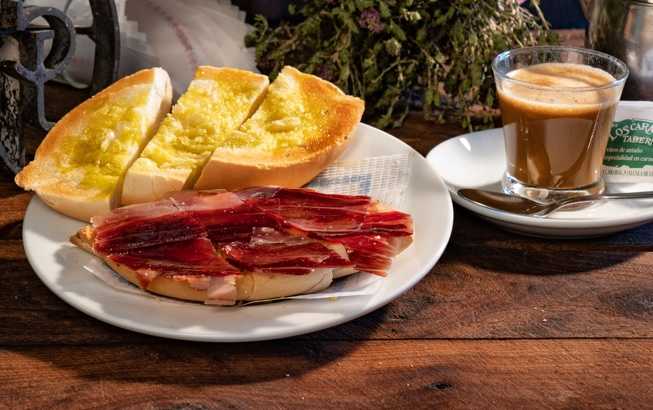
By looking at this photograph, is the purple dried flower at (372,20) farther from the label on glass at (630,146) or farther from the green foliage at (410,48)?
the label on glass at (630,146)

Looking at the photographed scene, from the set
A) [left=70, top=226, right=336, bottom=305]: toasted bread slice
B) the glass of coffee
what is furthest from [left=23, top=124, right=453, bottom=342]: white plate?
the glass of coffee

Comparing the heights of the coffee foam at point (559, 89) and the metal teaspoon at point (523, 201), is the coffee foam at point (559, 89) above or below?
above

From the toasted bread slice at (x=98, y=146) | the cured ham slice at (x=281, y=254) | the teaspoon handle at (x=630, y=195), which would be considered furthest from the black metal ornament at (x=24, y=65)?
the teaspoon handle at (x=630, y=195)

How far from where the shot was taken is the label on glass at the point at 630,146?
5.69 ft

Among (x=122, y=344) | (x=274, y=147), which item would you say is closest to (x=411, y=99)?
(x=274, y=147)

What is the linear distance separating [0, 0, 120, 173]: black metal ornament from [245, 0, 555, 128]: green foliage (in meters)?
0.57

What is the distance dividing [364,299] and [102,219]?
0.49m

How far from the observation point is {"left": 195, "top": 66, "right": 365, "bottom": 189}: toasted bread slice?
1.61 meters

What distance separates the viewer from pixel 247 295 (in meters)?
1.28

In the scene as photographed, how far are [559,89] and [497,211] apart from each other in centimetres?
26

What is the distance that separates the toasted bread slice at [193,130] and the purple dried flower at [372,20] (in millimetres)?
331

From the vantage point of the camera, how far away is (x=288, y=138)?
1.72 m

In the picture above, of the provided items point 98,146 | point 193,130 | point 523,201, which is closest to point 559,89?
point 523,201

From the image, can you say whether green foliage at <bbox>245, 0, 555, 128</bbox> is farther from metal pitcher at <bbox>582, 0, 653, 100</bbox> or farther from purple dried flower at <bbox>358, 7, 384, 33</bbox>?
metal pitcher at <bbox>582, 0, 653, 100</bbox>
